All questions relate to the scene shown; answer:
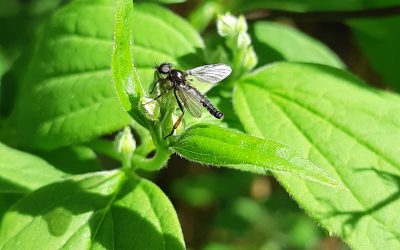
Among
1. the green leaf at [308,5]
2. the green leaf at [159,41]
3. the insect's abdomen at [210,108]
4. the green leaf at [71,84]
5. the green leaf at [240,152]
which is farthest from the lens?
the green leaf at [308,5]

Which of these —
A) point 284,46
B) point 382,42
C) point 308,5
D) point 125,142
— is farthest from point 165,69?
point 382,42

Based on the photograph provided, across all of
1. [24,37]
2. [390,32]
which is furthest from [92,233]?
[24,37]

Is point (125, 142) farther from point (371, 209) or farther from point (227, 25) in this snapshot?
point (371, 209)

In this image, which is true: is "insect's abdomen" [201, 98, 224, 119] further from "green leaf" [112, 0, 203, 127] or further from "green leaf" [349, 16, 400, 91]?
"green leaf" [349, 16, 400, 91]

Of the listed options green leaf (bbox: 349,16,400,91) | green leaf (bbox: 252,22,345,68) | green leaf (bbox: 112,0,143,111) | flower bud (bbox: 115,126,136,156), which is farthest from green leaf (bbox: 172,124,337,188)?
green leaf (bbox: 349,16,400,91)

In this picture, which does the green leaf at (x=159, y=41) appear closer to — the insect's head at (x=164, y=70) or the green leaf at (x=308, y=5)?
the insect's head at (x=164, y=70)

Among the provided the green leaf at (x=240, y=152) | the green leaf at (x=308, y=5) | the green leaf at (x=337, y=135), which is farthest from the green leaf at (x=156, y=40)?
the green leaf at (x=308, y=5)

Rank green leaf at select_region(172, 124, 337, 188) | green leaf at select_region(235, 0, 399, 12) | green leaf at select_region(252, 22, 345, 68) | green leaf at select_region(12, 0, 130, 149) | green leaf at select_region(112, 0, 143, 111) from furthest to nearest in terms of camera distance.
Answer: green leaf at select_region(235, 0, 399, 12)
green leaf at select_region(252, 22, 345, 68)
green leaf at select_region(12, 0, 130, 149)
green leaf at select_region(112, 0, 143, 111)
green leaf at select_region(172, 124, 337, 188)
